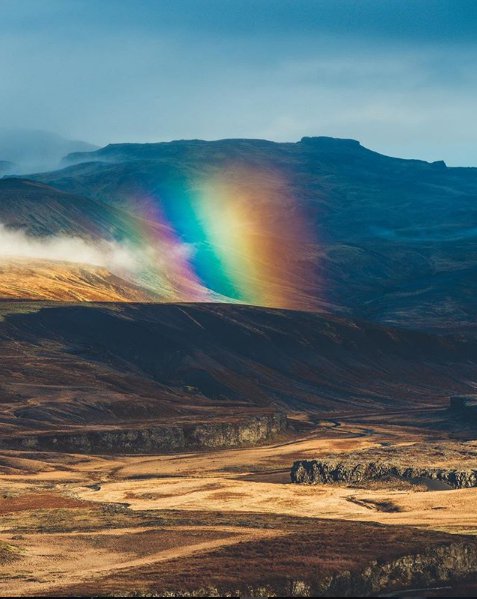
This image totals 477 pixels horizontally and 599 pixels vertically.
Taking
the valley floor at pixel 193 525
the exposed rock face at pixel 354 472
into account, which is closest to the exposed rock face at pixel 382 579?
the valley floor at pixel 193 525

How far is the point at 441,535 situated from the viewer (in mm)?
102188

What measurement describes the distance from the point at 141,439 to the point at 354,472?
4997 cm

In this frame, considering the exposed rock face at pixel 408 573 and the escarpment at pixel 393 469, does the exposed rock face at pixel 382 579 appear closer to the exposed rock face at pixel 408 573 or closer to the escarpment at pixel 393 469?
the exposed rock face at pixel 408 573

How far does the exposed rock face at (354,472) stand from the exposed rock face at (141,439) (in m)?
41.8

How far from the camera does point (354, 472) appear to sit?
148875 millimetres

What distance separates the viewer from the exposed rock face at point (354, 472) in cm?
14501

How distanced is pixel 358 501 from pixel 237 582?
156 ft

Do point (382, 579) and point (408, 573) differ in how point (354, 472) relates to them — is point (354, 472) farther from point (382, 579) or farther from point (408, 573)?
point (382, 579)

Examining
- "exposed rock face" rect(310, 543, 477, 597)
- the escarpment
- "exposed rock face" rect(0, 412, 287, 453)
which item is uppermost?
"exposed rock face" rect(310, 543, 477, 597)

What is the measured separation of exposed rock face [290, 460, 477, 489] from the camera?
145012 millimetres

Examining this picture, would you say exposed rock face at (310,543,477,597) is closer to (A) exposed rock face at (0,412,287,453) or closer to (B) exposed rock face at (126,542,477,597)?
(B) exposed rock face at (126,542,477,597)

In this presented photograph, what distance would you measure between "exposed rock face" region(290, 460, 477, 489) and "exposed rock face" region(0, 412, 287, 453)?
4185cm

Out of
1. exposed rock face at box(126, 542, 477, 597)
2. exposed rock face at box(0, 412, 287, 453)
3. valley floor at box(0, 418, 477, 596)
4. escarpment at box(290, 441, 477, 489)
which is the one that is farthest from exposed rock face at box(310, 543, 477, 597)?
exposed rock face at box(0, 412, 287, 453)

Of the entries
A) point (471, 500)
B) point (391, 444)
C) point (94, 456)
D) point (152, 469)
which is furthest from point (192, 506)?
point (391, 444)
